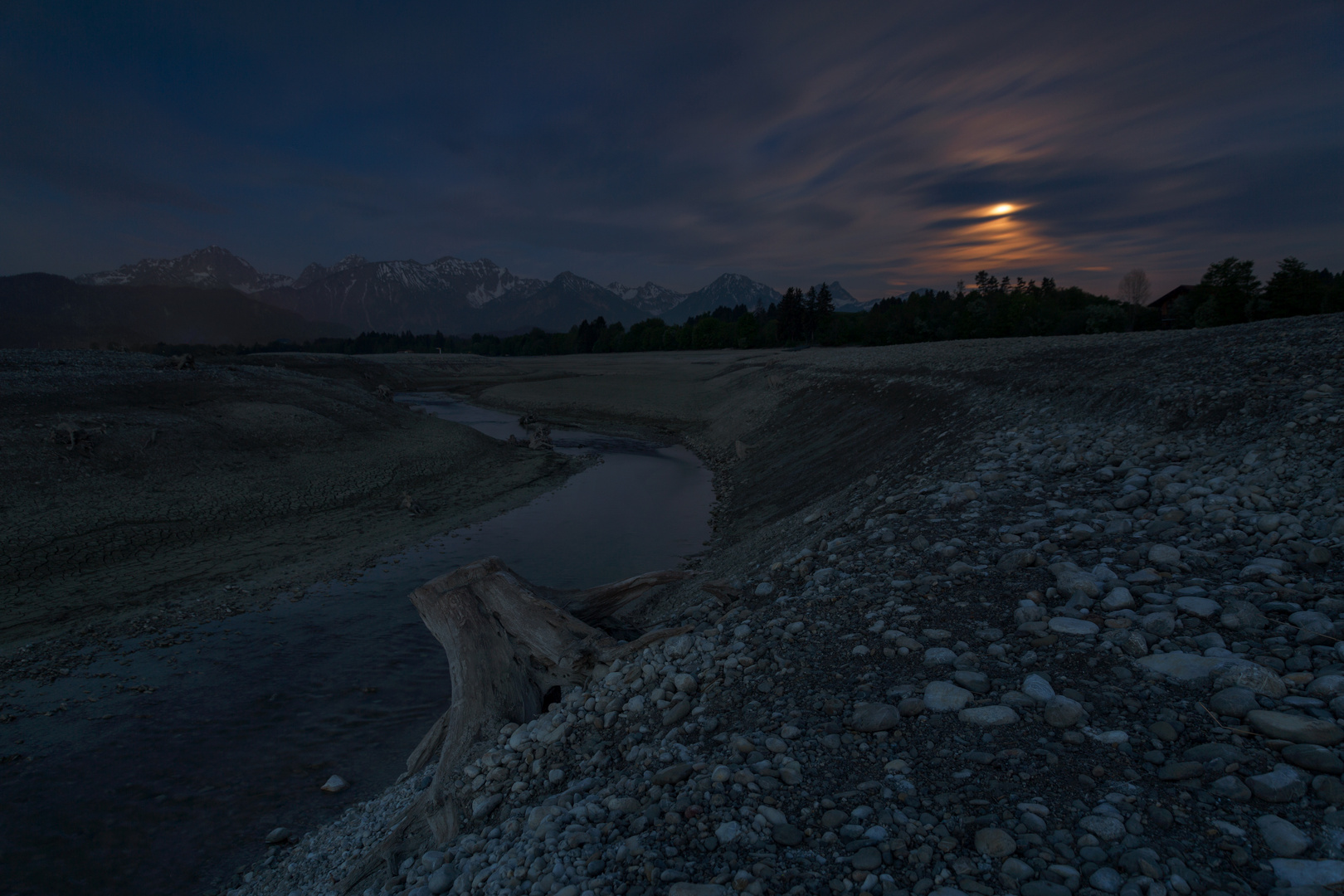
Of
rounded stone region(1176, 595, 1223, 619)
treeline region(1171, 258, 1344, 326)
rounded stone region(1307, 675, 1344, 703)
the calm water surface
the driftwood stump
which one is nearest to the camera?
rounded stone region(1307, 675, 1344, 703)

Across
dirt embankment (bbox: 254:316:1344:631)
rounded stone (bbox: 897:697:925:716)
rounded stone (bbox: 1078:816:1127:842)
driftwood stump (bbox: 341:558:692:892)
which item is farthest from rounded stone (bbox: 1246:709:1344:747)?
dirt embankment (bbox: 254:316:1344:631)

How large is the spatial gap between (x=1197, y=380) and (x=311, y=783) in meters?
15.4

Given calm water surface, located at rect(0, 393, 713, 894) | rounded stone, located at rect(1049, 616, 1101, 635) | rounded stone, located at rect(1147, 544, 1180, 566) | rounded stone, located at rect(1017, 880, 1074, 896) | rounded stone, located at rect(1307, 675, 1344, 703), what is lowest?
calm water surface, located at rect(0, 393, 713, 894)

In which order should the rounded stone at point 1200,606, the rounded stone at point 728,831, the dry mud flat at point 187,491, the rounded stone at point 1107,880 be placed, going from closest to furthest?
the rounded stone at point 1107,880 < the rounded stone at point 728,831 < the rounded stone at point 1200,606 < the dry mud flat at point 187,491

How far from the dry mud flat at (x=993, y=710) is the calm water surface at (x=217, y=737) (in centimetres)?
117

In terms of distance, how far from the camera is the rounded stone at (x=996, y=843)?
3.07 metres

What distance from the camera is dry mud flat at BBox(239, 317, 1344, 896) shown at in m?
3.09

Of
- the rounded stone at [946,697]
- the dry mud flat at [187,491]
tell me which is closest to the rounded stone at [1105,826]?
Answer: the rounded stone at [946,697]

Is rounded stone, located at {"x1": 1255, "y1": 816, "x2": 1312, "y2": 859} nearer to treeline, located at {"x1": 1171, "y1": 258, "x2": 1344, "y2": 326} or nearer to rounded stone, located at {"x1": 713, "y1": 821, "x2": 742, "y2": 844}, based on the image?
rounded stone, located at {"x1": 713, "y1": 821, "x2": 742, "y2": 844}

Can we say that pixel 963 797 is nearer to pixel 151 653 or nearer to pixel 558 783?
pixel 558 783

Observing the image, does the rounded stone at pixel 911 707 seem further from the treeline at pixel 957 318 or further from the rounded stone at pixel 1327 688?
the treeline at pixel 957 318

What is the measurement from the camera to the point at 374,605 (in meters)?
14.1

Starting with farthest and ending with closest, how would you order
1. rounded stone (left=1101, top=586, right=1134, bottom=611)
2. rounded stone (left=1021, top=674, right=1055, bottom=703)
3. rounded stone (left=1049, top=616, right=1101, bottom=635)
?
rounded stone (left=1101, top=586, right=1134, bottom=611) → rounded stone (left=1049, top=616, right=1101, bottom=635) → rounded stone (left=1021, top=674, right=1055, bottom=703)

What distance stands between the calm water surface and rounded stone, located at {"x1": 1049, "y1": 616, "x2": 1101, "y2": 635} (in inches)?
342
